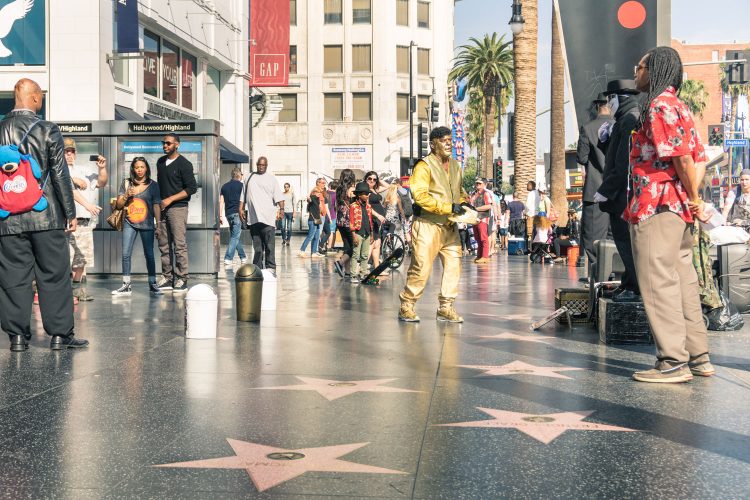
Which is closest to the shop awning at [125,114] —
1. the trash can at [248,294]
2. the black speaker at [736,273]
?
the trash can at [248,294]

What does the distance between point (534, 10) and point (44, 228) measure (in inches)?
993

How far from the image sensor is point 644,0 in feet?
24.1

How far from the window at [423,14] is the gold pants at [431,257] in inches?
2209

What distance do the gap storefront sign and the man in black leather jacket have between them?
607 inches

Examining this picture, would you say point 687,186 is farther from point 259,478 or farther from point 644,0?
point 259,478

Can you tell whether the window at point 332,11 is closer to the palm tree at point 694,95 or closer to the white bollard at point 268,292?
the palm tree at point 694,95

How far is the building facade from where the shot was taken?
62.7 meters

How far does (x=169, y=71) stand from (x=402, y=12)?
3717cm

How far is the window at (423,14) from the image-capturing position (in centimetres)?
6475

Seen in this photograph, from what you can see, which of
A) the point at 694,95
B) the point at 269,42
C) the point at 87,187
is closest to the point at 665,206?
the point at 87,187

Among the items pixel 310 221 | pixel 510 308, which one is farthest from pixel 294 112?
pixel 510 308

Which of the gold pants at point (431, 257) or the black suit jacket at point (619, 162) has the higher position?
the black suit jacket at point (619, 162)

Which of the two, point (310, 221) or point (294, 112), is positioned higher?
point (294, 112)

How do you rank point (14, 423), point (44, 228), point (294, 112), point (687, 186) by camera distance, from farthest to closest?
point (294, 112)
point (44, 228)
point (687, 186)
point (14, 423)
